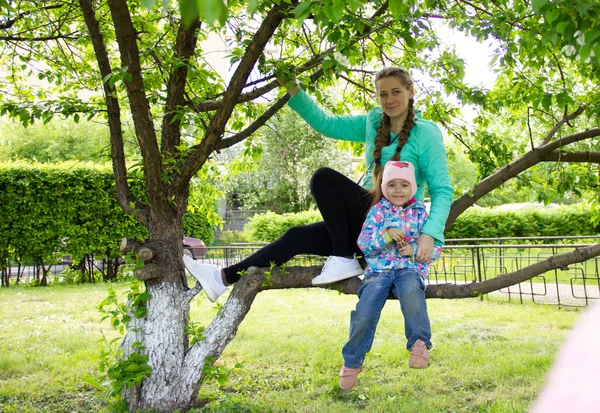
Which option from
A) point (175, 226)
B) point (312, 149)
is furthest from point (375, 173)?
point (312, 149)

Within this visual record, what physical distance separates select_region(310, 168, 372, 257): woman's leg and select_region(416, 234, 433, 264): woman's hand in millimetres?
421

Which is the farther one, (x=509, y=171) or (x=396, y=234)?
(x=509, y=171)

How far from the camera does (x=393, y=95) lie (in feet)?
10.5

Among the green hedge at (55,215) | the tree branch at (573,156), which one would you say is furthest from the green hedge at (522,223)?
the tree branch at (573,156)

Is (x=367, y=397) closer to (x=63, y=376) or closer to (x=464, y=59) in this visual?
(x=63, y=376)

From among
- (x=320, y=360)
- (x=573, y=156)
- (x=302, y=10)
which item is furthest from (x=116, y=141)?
(x=573, y=156)

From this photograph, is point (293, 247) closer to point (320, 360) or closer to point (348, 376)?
point (348, 376)

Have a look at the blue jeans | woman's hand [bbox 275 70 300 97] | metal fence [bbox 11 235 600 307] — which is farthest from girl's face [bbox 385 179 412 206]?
metal fence [bbox 11 235 600 307]

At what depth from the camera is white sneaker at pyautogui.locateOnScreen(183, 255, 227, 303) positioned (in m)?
3.52

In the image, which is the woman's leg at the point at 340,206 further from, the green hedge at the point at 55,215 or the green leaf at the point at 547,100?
the green hedge at the point at 55,215

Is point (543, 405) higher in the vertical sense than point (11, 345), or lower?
higher

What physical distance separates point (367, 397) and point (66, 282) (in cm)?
902

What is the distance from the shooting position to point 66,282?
11.5m

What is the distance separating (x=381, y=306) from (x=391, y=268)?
214mm
